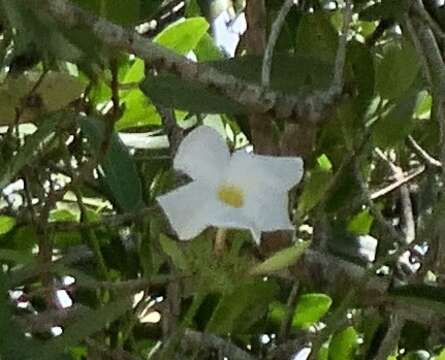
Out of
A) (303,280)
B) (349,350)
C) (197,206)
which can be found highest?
(197,206)

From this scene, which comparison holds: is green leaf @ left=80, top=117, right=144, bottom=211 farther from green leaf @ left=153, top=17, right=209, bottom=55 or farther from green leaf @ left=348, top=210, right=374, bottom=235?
green leaf @ left=348, top=210, right=374, bottom=235

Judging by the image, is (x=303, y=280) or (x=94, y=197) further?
(x=94, y=197)

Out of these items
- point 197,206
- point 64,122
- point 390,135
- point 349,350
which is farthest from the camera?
point 349,350

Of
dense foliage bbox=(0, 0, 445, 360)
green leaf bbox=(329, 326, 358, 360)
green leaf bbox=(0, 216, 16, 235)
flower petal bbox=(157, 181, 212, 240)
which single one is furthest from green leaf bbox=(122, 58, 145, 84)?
flower petal bbox=(157, 181, 212, 240)

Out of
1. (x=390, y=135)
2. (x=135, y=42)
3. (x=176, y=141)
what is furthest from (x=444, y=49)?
(x=135, y=42)

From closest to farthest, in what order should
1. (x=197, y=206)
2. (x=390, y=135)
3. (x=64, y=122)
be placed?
(x=197, y=206), (x=64, y=122), (x=390, y=135)

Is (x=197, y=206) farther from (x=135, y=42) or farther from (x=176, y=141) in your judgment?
(x=176, y=141)
